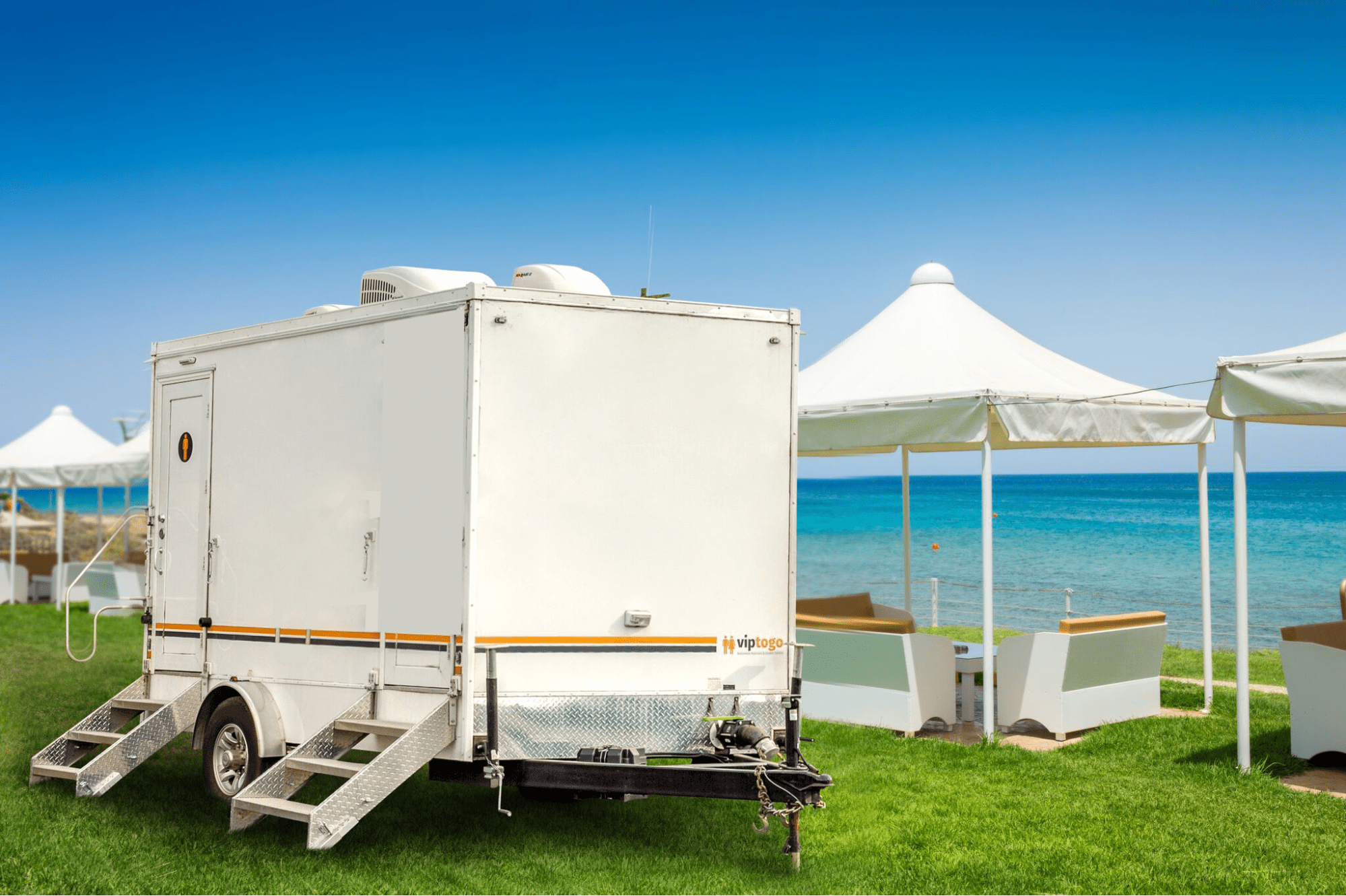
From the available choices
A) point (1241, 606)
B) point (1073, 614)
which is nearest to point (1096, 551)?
point (1073, 614)

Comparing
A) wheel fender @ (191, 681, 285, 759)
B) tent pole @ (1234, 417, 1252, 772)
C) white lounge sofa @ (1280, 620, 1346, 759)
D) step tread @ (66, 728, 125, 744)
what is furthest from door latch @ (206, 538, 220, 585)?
white lounge sofa @ (1280, 620, 1346, 759)

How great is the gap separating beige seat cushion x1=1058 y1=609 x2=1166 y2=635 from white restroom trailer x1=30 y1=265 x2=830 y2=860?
3947mm

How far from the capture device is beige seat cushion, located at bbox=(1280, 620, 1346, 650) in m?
8.99

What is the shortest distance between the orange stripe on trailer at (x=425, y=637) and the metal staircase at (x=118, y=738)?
1.83 metres

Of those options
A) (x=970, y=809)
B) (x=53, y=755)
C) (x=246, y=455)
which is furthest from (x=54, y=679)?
(x=970, y=809)

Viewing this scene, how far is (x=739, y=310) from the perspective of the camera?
258 inches

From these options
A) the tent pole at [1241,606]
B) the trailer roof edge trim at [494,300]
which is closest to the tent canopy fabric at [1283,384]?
the tent pole at [1241,606]

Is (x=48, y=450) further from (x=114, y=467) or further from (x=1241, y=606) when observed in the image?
(x=1241, y=606)

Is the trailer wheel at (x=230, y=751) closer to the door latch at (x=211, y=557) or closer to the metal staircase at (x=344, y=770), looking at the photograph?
the metal staircase at (x=344, y=770)

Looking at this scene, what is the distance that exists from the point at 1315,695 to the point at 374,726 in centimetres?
639

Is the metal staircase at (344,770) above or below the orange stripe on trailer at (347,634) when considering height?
below

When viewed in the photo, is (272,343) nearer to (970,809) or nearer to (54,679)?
(970,809)

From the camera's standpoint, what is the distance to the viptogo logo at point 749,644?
644 cm

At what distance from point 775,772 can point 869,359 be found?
5.87m
